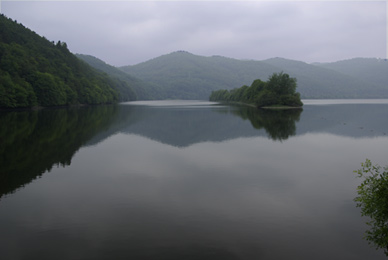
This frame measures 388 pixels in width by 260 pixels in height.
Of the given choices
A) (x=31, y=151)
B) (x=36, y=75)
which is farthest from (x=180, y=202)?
(x=36, y=75)

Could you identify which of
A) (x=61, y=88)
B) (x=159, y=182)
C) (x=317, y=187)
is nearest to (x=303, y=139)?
(x=317, y=187)

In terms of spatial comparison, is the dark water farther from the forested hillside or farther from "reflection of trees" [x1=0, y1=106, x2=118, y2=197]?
the forested hillside

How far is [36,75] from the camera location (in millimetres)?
114750

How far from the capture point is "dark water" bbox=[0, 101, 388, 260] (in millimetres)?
11797

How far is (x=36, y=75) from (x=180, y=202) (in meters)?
117

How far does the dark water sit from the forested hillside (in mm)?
73041

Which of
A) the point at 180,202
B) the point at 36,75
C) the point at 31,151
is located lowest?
the point at 180,202

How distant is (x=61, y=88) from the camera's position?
126750mm

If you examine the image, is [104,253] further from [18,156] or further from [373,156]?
[373,156]

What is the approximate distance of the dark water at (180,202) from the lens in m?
11.8

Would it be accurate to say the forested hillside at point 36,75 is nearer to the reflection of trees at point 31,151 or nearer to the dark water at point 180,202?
the reflection of trees at point 31,151

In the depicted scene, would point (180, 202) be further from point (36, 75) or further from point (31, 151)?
point (36, 75)

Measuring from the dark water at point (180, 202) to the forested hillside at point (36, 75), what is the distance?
73.0 meters

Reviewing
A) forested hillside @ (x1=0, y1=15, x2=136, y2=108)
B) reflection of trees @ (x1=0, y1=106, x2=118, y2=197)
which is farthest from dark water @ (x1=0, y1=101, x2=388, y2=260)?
forested hillside @ (x1=0, y1=15, x2=136, y2=108)
